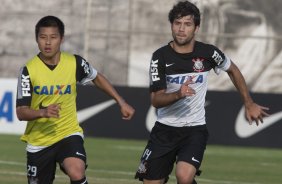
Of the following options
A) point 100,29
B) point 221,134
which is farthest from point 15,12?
point 221,134

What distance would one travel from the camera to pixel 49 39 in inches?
380

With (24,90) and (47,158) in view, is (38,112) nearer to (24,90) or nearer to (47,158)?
(24,90)

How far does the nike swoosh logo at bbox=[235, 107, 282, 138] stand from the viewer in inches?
779

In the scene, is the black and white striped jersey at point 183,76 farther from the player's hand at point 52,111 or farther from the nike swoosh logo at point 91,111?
the nike swoosh logo at point 91,111

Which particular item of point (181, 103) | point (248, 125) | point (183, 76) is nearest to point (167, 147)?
point (181, 103)

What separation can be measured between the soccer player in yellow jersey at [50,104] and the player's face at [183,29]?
831 mm

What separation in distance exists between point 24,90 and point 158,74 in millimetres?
1302

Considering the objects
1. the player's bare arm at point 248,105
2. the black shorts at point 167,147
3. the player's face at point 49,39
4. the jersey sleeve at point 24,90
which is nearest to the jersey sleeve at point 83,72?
the player's face at point 49,39

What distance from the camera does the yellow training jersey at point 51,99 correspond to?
31.9ft

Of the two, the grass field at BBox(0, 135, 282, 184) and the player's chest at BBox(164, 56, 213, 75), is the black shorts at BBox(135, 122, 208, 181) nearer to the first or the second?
the player's chest at BBox(164, 56, 213, 75)

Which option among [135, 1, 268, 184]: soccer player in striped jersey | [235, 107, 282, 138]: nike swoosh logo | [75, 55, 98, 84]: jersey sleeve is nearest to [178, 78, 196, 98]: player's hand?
[135, 1, 268, 184]: soccer player in striped jersey

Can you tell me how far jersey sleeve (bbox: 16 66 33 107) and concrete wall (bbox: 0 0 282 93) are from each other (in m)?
16.1

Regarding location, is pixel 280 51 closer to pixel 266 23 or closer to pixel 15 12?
pixel 266 23

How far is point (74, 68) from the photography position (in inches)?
392
